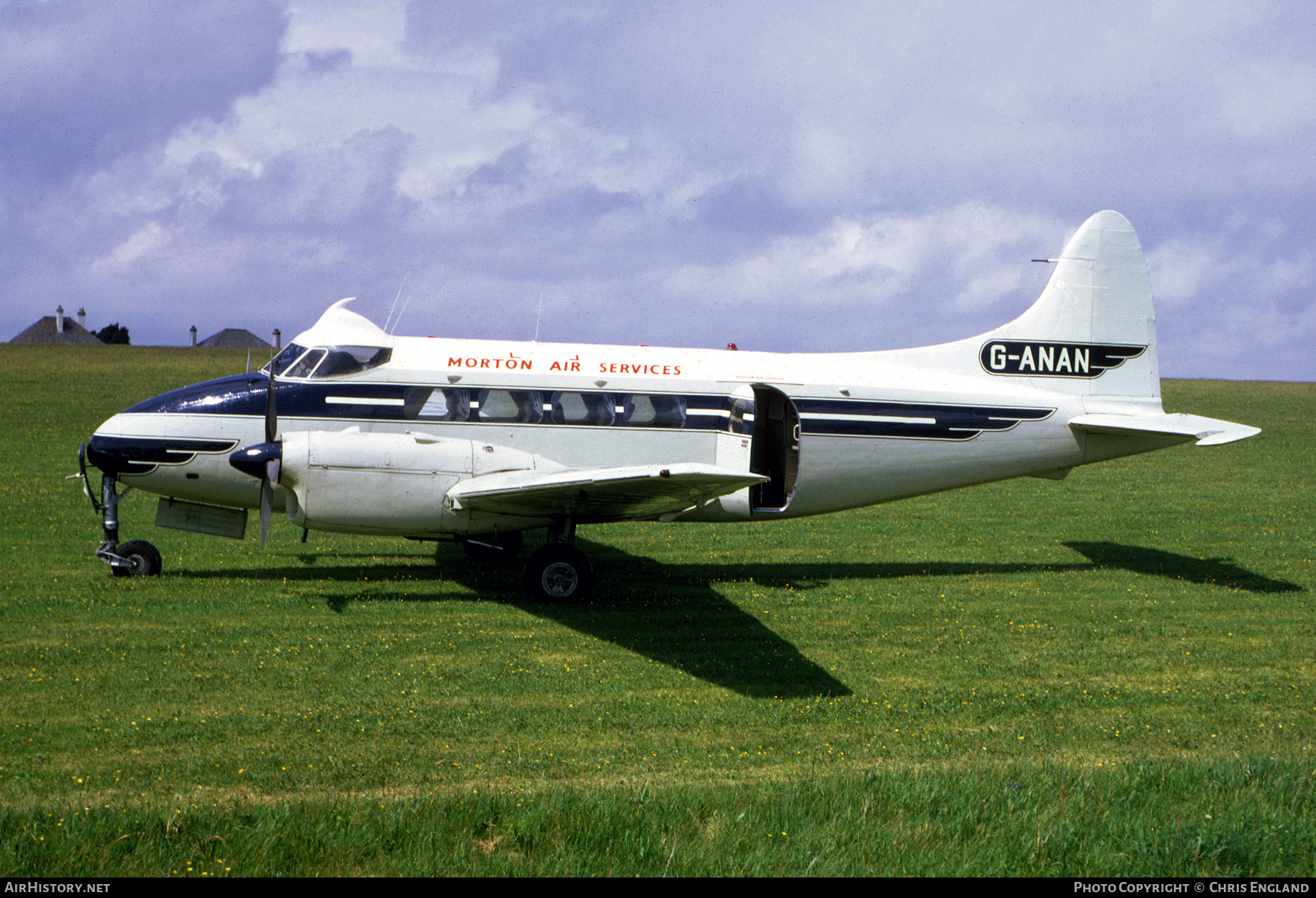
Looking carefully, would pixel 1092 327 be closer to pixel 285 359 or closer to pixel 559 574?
pixel 559 574

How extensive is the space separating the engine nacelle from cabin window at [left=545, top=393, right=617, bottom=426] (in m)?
1.12

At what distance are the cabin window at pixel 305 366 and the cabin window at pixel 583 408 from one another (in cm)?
315

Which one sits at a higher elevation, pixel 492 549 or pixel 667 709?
pixel 492 549

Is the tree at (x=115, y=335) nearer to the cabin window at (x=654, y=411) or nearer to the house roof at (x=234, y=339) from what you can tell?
the house roof at (x=234, y=339)

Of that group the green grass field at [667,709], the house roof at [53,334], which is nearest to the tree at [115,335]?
the house roof at [53,334]

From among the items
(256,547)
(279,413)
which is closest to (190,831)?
(279,413)

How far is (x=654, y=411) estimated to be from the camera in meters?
14.0

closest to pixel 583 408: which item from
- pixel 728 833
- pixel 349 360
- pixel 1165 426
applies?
pixel 349 360

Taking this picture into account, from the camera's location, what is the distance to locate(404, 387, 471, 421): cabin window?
1341cm

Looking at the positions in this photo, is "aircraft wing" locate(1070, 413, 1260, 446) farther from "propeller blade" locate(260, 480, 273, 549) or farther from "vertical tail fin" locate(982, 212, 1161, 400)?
"propeller blade" locate(260, 480, 273, 549)

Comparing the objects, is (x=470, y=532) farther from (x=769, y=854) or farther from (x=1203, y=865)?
(x=1203, y=865)

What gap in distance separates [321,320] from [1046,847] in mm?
11260

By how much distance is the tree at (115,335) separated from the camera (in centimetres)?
8719

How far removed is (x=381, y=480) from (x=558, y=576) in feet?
8.40
